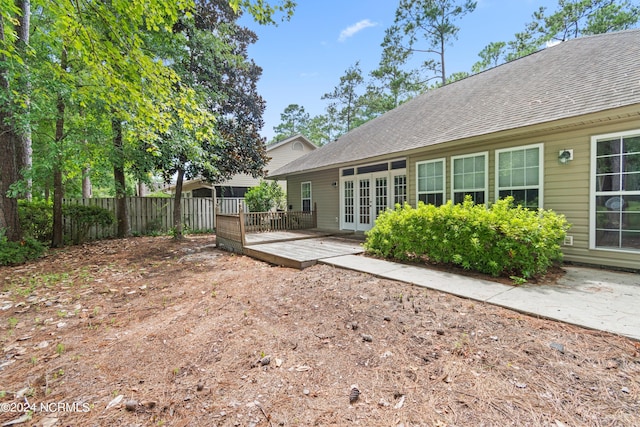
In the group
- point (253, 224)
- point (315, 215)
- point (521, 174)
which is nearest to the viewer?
point (521, 174)

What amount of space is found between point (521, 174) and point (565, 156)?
751mm

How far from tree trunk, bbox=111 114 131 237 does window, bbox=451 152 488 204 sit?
8.95 metres

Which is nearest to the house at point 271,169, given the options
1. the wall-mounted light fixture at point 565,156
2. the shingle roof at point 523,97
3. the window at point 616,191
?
the shingle roof at point 523,97

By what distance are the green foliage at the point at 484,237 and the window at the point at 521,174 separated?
78 cm

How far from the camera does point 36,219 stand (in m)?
7.93

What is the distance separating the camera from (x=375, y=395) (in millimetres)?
1912

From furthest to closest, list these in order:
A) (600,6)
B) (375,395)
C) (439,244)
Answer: (600,6), (439,244), (375,395)

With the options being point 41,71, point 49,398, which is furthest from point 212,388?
point 41,71

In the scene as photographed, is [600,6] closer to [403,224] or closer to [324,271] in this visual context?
[403,224]

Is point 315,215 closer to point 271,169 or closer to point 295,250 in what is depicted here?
point 295,250

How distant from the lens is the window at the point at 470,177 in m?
6.18

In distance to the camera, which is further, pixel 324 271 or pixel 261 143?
pixel 261 143

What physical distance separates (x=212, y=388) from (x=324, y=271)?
10.3 feet

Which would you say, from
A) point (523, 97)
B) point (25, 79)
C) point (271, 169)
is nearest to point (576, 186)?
point (523, 97)
